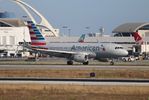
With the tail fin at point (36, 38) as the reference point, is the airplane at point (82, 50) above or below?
below

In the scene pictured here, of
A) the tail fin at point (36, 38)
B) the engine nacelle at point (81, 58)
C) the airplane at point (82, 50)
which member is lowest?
the engine nacelle at point (81, 58)

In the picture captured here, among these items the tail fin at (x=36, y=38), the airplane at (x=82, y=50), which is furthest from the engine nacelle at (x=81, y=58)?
the tail fin at (x=36, y=38)

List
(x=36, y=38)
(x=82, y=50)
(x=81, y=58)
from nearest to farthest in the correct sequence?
(x=81, y=58), (x=82, y=50), (x=36, y=38)

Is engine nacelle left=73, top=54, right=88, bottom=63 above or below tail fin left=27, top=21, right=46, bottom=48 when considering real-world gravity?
below

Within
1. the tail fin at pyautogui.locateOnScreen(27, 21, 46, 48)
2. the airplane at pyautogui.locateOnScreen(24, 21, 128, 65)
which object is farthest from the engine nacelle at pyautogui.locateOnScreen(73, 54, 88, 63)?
the tail fin at pyautogui.locateOnScreen(27, 21, 46, 48)

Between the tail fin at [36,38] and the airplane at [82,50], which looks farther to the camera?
Result: the tail fin at [36,38]

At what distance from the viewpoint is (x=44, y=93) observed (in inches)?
1655

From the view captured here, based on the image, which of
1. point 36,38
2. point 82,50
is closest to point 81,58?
point 82,50

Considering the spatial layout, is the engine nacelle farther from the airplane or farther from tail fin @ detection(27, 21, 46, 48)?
tail fin @ detection(27, 21, 46, 48)

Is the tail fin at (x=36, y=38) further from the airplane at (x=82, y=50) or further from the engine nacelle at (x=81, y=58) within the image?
the engine nacelle at (x=81, y=58)

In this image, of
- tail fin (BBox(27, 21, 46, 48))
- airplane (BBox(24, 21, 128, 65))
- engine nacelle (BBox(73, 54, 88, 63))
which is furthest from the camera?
tail fin (BBox(27, 21, 46, 48))

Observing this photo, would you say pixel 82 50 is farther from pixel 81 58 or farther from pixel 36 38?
pixel 36 38

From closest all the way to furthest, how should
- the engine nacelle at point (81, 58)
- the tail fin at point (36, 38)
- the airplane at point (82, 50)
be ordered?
the engine nacelle at point (81, 58) → the airplane at point (82, 50) → the tail fin at point (36, 38)

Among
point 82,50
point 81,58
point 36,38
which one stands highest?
point 36,38
